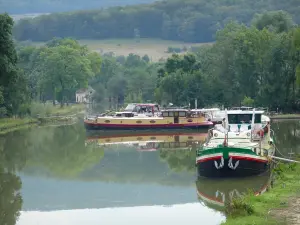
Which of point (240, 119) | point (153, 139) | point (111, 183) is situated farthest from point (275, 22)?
point (111, 183)

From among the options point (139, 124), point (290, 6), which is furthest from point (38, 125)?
point (290, 6)

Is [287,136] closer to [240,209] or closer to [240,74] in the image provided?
[240,74]

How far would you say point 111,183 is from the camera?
37219 mm

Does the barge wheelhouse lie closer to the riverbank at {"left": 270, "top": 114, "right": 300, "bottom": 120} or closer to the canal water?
the canal water

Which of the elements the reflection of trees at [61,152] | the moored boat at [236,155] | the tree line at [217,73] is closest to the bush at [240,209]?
the moored boat at [236,155]

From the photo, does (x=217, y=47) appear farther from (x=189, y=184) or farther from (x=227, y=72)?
(x=189, y=184)

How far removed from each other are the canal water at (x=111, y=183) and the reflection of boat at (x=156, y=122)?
8009mm

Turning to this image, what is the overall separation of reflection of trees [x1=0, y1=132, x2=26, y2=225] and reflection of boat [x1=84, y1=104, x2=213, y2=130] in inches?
383

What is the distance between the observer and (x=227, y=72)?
84.7 m

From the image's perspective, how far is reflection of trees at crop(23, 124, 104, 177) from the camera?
43372mm

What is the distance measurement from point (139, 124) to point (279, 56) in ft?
54.3

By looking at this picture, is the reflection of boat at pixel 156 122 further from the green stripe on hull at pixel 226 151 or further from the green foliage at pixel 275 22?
the green stripe on hull at pixel 226 151

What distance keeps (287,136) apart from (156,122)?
15.4 m

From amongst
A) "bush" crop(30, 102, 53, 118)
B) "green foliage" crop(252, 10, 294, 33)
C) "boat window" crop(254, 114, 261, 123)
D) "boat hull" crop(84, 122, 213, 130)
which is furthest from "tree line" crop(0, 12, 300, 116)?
"boat window" crop(254, 114, 261, 123)
